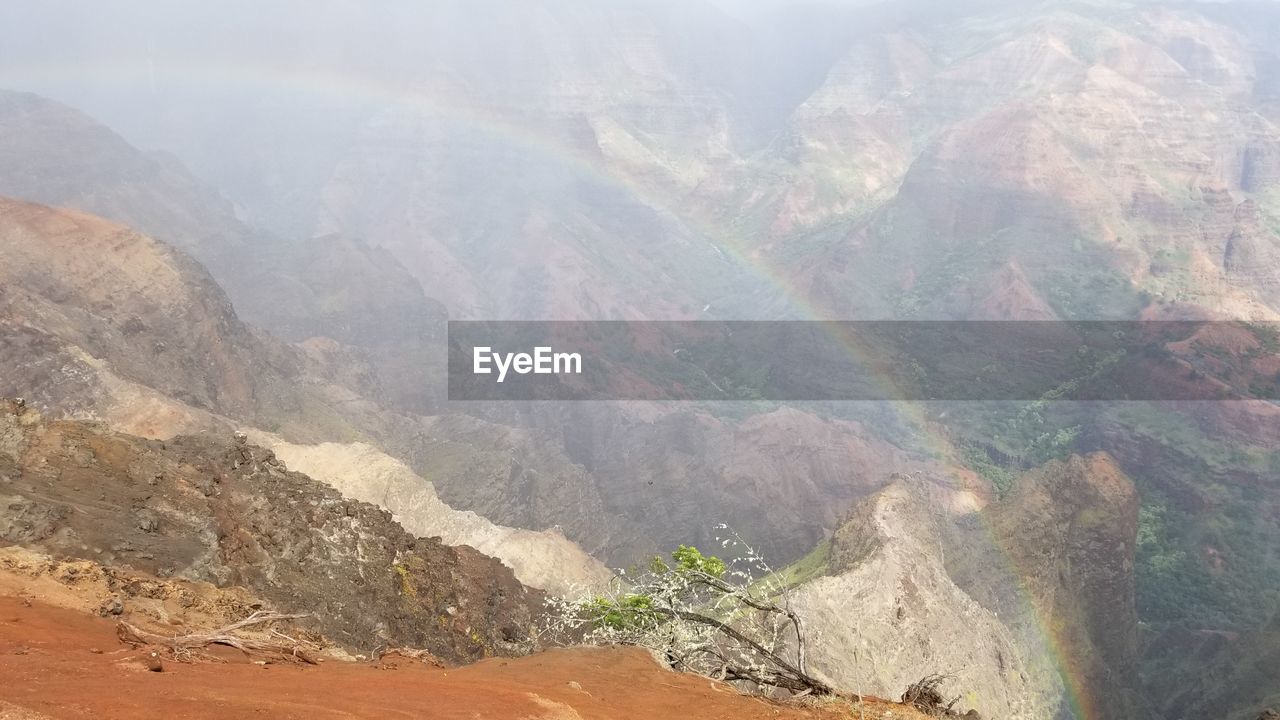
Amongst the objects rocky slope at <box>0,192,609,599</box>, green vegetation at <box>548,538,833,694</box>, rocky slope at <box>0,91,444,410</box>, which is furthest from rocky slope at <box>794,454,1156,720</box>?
rocky slope at <box>0,91,444,410</box>

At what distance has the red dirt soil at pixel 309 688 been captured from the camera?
6684 mm

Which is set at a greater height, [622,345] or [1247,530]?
[622,345]

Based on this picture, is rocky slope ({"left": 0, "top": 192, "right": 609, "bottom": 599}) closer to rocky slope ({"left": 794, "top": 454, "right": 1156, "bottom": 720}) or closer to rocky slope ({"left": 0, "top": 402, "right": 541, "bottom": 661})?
rocky slope ({"left": 0, "top": 402, "right": 541, "bottom": 661})

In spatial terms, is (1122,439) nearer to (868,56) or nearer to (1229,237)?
(1229,237)

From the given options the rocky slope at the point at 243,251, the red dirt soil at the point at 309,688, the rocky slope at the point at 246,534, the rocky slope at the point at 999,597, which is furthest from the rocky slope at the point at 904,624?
the rocky slope at the point at 243,251

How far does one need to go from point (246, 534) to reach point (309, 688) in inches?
344

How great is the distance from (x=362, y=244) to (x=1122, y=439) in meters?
76.4

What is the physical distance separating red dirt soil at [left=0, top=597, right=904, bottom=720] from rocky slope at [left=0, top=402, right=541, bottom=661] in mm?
3536

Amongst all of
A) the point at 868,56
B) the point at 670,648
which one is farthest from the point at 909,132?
the point at 670,648

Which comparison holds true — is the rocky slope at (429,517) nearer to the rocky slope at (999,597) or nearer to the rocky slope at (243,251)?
the rocky slope at (999,597)

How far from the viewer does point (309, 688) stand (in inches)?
333

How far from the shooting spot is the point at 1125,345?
209 feet

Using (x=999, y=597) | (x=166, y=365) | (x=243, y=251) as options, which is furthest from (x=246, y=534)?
(x=243, y=251)

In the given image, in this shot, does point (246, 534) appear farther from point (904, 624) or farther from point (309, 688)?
point (904, 624)
